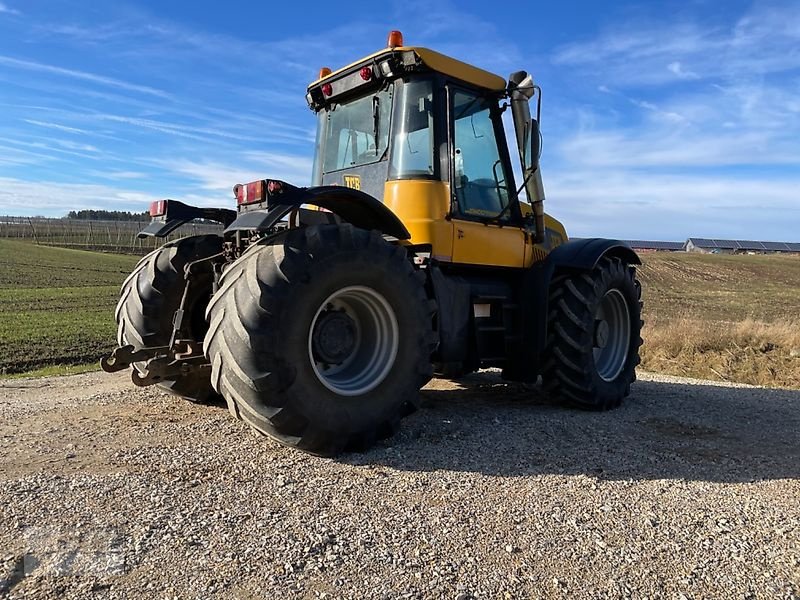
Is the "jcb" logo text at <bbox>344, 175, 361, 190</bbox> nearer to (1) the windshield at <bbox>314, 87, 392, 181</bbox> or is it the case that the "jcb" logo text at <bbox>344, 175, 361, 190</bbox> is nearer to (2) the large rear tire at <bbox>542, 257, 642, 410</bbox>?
(1) the windshield at <bbox>314, 87, 392, 181</bbox>

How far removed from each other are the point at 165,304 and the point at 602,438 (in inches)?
143

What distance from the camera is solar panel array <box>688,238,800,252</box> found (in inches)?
3789

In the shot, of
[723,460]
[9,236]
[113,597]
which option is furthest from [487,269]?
[9,236]

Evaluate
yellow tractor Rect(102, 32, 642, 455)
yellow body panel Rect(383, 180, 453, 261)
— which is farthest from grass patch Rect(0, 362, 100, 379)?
yellow body panel Rect(383, 180, 453, 261)

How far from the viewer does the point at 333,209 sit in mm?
4727

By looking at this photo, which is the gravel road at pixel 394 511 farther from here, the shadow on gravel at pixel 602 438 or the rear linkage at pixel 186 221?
the rear linkage at pixel 186 221

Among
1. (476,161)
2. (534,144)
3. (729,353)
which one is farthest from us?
(729,353)

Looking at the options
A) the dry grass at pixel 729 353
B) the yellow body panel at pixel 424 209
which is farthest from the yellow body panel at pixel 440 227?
the dry grass at pixel 729 353

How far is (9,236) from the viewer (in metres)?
51.7

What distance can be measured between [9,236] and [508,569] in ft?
194

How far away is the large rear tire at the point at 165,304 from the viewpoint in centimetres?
504

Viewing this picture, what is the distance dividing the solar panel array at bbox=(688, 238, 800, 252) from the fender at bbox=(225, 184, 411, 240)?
102029mm

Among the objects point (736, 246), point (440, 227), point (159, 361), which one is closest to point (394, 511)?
point (159, 361)

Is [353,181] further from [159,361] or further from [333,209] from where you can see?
[159,361]
